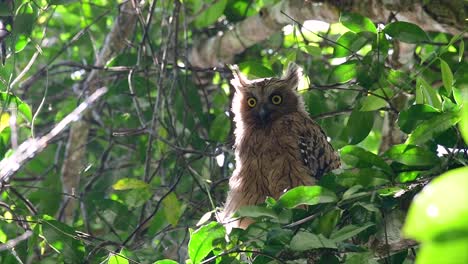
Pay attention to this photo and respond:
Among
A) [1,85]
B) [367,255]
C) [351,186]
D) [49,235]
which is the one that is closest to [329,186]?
[351,186]

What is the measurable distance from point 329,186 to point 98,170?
3152 mm

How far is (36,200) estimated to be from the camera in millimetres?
4301

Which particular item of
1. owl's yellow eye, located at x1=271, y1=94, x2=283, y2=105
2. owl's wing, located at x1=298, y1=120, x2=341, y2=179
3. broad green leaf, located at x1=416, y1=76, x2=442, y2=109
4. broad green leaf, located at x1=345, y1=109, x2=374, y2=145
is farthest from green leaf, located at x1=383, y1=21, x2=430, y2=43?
owl's yellow eye, located at x1=271, y1=94, x2=283, y2=105

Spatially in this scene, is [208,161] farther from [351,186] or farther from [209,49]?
[351,186]

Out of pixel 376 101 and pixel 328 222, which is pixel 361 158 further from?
pixel 376 101

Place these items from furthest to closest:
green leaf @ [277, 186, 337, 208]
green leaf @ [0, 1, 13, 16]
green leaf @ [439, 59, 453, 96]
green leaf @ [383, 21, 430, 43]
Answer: green leaf @ [0, 1, 13, 16], green leaf @ [383, 21, 430, 43], green leaf @ [439, 59, 453, 96], green leaf @ [277, 186, 337, 208]

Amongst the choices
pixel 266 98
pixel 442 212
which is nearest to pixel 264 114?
pixel 266 98

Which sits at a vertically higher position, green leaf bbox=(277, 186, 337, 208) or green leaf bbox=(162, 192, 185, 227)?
green leaf bbox=(277, 186, 337, 208)

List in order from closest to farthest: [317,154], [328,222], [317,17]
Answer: [328,222]
[317,154]
[317,17]

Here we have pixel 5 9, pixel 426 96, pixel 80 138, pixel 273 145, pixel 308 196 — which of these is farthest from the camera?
pixel 80 138

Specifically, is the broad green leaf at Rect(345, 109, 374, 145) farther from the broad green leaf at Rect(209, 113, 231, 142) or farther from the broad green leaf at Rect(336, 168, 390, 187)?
the broad green leaf at Rect(209, 113, 231, 142)

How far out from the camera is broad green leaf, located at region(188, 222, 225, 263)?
2322mm

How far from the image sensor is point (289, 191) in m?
2.10

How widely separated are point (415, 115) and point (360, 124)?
1.04 m
